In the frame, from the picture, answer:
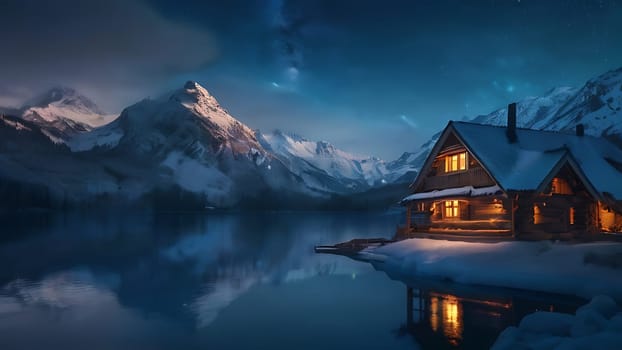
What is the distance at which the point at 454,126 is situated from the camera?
34.6 meters

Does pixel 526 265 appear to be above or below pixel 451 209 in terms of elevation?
below

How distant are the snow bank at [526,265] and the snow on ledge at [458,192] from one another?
372 centimetres

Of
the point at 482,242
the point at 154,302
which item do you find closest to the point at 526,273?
the point at 482,242

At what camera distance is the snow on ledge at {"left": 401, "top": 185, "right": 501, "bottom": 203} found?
30.3m

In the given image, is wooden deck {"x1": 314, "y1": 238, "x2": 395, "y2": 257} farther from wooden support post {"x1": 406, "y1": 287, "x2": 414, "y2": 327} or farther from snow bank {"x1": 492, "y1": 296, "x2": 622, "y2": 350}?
snow bank {"x1": 492, "y1": 296, "x2": 622, "y2": 350}

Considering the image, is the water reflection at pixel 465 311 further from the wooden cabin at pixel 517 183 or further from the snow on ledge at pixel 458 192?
the wooden cabin at pixel 517 183

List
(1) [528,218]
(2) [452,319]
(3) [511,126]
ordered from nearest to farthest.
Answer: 1. (2) [452,319]
2. (1) [528,218]
3. (3) [511,126]

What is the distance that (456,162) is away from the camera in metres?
35.9

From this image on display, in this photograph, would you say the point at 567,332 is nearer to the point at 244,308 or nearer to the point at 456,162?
the point at 244,308

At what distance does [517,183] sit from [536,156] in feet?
13.1

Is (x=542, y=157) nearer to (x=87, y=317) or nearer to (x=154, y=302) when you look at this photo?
(x=154, y=302)

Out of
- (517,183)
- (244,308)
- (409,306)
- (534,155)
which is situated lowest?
(244,308)

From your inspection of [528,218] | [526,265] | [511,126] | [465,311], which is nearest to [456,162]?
[511,126]

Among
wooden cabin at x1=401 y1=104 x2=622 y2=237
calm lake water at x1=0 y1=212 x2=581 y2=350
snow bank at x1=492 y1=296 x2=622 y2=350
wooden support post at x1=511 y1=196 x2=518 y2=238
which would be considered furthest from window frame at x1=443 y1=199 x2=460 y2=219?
snow bank at x1=492 y1=296 x2=622 y2=350
